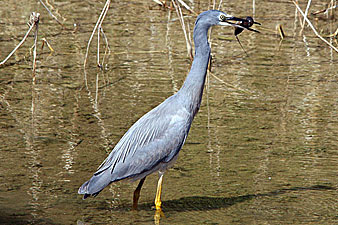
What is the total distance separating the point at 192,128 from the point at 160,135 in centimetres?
208

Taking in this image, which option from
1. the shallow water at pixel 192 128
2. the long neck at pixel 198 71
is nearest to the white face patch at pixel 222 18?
the long neck at pixel 198 71

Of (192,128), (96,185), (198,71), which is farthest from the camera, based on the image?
(192,128)

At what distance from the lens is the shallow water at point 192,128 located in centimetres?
554

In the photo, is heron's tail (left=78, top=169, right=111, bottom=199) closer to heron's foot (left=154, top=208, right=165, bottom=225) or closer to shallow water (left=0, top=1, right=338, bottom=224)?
shallow water (left=0, top=1, right=338, bottom=224)

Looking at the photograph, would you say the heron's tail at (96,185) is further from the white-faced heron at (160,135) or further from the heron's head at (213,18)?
the heron's head at (213,18)

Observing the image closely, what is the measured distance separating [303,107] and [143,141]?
350cm

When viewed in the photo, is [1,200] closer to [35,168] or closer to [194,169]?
[35,168]

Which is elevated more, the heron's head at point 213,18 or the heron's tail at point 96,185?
the heron's head at point 213,18

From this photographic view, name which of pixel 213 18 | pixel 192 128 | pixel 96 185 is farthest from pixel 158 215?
pixel 192 128

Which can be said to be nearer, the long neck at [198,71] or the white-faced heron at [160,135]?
the white-faced heron at [160,135]

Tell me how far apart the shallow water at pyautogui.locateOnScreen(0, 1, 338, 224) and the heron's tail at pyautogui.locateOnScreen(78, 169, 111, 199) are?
24 centimetres

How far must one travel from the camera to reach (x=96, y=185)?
5.21m

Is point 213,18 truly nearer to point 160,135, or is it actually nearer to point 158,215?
point 160,135

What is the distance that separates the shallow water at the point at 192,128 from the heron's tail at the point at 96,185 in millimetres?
239
